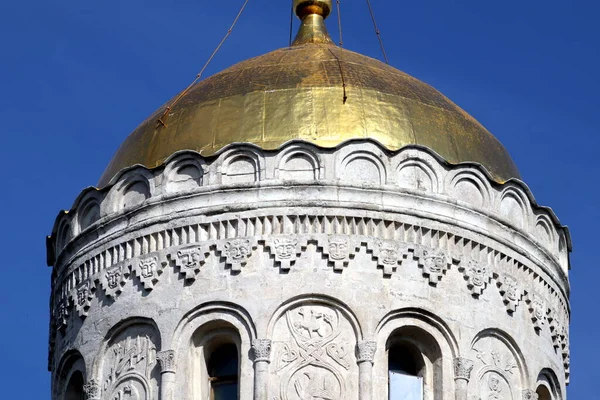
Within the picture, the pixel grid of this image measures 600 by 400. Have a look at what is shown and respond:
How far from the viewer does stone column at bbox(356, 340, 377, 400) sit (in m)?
31.3

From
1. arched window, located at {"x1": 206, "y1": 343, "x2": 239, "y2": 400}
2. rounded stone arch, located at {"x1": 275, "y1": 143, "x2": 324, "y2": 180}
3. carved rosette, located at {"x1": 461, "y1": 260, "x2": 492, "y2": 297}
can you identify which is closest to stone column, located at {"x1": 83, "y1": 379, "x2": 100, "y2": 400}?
arched window, located at {"x1": 206, "y1": 343, "x2": 239, "y2": 400}

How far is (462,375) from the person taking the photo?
31906 millimetres

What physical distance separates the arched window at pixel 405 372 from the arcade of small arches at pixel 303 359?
13 mm

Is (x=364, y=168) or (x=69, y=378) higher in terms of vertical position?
(x=364, y=168)

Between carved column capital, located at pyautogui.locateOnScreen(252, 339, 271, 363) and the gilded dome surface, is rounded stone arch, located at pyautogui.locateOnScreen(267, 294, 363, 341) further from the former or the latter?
the gilded dome surface

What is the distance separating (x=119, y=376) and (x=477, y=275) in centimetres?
476

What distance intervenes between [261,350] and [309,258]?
1445 millimetres

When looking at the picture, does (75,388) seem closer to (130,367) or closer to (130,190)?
(130,367)

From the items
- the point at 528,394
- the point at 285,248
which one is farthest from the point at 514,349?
the point at 285,248

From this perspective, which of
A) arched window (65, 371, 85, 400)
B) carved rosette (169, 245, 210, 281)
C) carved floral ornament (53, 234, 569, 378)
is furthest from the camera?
arched window (65, 371, 85, 400)

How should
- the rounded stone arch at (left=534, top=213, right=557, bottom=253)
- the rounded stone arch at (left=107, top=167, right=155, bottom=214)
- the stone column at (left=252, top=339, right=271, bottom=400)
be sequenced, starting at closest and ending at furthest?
the stone column at (left=252, top=339, right=271, bottom=400), the rounded stone arch at (left=107, top=167, right=155, bottom=214), the rounded stone arch at (left=534, top=213, right=557, bottom=253)

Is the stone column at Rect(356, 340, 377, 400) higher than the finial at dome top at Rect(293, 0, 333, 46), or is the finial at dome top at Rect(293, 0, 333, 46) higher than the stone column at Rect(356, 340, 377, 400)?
the finial at dome top at Rect(293, 0, 333, 46)

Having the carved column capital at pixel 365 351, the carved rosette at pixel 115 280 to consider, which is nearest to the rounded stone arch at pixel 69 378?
the carved rosette at pixel 115 280

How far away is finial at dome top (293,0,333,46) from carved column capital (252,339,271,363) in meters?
6.41
